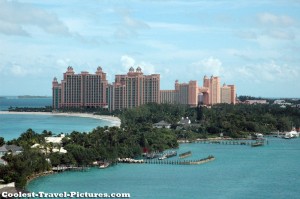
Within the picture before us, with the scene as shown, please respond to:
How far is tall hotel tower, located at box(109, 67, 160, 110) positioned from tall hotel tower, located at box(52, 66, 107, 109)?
6.94 metres

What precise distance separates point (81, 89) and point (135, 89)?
12116 millimetres

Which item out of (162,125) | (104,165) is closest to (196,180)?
(104,165)

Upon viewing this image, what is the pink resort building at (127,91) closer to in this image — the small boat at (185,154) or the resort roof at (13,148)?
the small boat at (185,154)

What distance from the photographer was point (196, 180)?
32.4 metres

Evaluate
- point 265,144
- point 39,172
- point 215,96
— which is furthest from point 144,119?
point 39,172

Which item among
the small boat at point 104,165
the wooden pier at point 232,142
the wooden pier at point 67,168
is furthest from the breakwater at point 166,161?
the wooden pier at point 232,142

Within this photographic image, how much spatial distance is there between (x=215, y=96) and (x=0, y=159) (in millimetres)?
67437

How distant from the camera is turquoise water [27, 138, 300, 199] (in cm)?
2892

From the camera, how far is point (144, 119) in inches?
2699

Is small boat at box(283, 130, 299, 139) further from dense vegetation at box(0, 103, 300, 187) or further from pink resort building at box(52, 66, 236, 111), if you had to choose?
pink resort building at box(52, 66, 236, 111)

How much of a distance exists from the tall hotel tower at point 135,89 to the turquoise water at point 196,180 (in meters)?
48.4

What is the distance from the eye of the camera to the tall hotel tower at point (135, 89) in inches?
3568

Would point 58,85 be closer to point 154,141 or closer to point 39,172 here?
point 154,141

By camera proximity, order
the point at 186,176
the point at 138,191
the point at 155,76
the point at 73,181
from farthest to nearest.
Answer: the point at 155,76 < the point at 186,176 < the point at 73,181 < the point at 138,191
